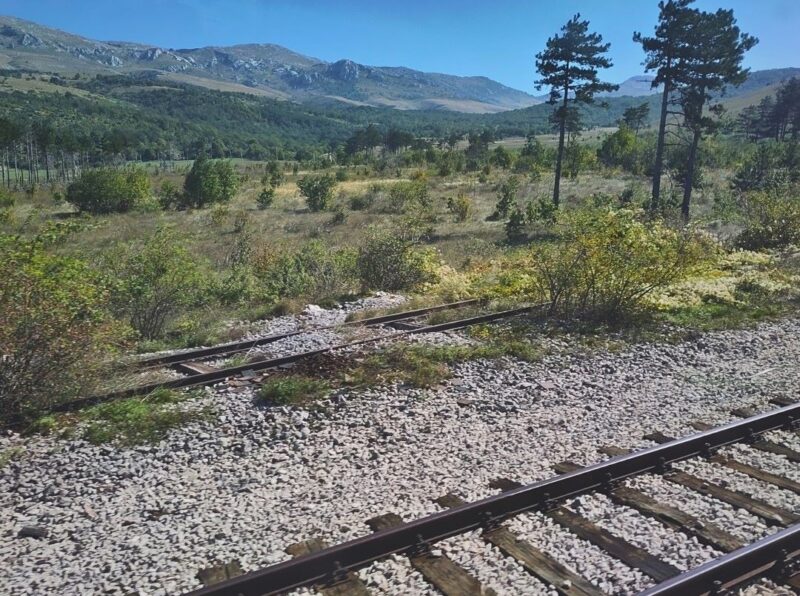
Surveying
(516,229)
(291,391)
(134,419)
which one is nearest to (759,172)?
(516,229)

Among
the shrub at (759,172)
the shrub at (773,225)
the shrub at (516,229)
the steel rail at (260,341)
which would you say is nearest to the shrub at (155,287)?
the steel rail at (260,341)

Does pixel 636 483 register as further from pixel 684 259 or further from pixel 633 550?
pixel 684 259

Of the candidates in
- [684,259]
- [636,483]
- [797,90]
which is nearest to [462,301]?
[684,259]

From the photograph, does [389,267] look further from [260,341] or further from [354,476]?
[354,476]

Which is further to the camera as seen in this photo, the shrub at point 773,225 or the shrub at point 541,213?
the shrub at point 541,213

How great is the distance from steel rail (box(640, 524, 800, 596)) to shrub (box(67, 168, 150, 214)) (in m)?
45.1

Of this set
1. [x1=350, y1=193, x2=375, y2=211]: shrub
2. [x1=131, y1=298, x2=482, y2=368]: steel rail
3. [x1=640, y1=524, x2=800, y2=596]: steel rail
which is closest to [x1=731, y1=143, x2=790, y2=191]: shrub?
[x1=350, y1=193, x2=375, y2=211]: shrub

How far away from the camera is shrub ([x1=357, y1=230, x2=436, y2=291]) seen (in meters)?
14.4

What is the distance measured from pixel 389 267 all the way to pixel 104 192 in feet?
114

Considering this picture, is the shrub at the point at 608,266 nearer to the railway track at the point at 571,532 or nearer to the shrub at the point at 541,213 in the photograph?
the railway track at the point at 571,532

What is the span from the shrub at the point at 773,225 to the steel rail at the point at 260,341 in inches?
476

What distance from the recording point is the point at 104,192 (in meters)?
41.8

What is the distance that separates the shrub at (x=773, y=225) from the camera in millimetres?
18266

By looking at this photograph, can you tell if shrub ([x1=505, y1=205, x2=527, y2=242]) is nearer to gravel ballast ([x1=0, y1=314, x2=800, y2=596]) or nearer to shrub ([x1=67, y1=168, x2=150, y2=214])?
gravel ballast ([x1=0, y1=314, x2=800, y2=596])
